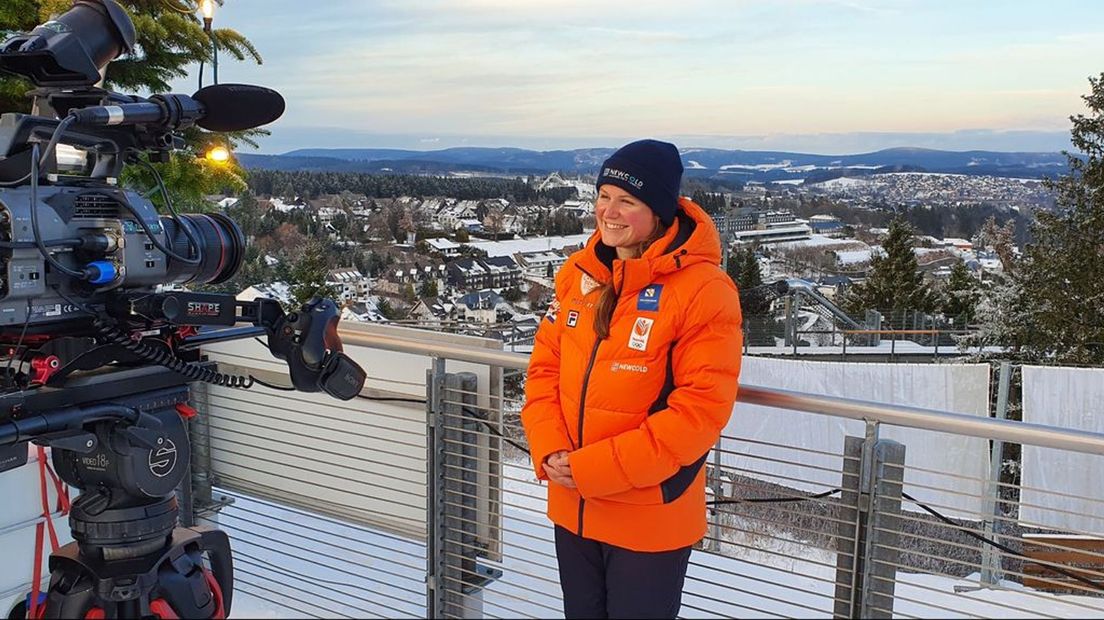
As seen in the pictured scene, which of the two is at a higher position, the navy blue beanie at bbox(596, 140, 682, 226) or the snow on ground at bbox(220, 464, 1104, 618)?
the navy blue beanie at bbox(596, 140, 682, 226)

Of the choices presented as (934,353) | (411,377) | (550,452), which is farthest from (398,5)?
(934,353)

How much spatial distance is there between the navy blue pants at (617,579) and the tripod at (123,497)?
743 mm

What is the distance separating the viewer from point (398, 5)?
14.1m

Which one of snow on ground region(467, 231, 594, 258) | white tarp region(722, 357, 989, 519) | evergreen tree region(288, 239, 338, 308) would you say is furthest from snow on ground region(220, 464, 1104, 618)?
evergreen tree region(288, 239, 338, 308)

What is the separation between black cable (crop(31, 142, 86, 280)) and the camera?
121 cm

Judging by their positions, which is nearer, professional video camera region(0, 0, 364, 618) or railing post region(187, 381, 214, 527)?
professional video camera region(0, 0, 364, 618)

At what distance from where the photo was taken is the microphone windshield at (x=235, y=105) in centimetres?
155

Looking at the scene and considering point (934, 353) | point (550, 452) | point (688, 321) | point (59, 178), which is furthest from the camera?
point (934, 353)

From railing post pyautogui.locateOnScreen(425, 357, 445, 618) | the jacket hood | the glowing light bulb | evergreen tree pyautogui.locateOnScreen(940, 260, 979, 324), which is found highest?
the glowing light bulb

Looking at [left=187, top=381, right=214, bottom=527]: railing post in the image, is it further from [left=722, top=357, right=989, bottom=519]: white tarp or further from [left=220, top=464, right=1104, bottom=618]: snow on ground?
[left=722, top=357, right=989, bottom=519]: white tarp

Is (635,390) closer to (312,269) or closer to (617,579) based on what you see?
(617,579)

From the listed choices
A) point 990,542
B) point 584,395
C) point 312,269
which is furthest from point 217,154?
point 312,269

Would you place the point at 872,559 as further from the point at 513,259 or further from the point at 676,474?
the point at 513,259

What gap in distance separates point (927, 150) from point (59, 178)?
28962mm
